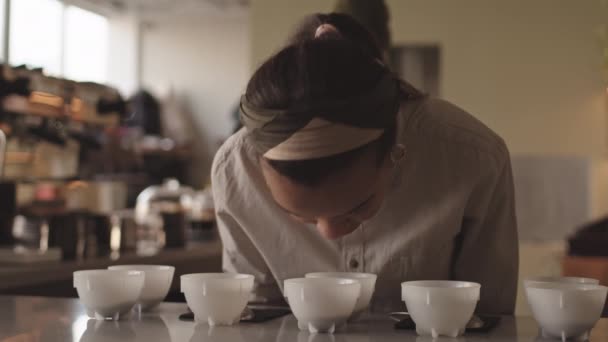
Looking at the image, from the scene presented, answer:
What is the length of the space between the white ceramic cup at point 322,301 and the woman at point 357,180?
0.13 metres

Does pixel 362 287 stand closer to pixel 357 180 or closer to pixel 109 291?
pixel 357 180

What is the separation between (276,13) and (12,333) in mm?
4352

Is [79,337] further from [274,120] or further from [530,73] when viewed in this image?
[530,73]

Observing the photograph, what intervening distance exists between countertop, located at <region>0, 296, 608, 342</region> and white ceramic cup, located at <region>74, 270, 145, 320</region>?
→ 2 centimetres

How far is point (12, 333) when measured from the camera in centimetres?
121

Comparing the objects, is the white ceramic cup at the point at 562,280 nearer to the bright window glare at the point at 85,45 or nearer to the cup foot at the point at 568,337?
the cup foot at the point at 568,337

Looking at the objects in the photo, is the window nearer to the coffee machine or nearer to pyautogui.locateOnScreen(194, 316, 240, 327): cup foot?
the coffee machine

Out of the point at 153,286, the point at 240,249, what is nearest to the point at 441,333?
the point at 153,286

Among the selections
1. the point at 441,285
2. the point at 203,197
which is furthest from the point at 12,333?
the point at 203,197

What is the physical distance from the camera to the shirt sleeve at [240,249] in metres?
1.66

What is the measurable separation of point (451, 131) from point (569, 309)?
0.49 m

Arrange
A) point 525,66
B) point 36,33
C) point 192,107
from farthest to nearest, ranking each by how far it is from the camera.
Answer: point 192,107
point 36,33
point 525,66

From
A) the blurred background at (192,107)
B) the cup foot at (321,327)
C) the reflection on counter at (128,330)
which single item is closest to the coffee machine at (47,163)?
the blurred background at (192,107)

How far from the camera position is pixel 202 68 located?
9883mm
